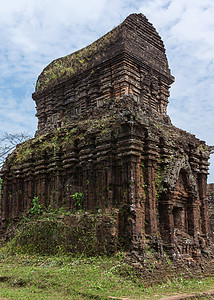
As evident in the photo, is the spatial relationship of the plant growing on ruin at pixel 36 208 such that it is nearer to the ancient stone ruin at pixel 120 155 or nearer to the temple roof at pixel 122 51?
the ancient stone ruin at pixel 120 155

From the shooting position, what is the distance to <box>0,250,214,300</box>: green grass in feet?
22.9

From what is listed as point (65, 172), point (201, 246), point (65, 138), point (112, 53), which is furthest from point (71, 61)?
point (201, 246)

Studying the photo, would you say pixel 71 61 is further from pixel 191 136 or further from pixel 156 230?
pixel 156 230

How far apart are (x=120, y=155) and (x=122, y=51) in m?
4.97

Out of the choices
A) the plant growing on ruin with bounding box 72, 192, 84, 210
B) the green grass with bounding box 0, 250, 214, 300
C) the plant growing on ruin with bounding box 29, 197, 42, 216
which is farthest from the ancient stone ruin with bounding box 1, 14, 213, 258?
the green grass with bounding box 0, 250, 214, 300

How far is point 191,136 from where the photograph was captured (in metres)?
13.0

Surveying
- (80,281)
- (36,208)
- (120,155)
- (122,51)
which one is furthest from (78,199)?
(122,51)

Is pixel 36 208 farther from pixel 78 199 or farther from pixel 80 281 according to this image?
pixel 80 281

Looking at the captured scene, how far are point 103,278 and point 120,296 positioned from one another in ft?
2.84

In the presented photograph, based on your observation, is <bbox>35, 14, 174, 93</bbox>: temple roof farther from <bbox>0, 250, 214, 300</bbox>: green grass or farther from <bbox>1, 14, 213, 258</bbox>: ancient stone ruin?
<bbox>0, 250, 214, 300</bbox>: green grass

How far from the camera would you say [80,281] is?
24.3ft

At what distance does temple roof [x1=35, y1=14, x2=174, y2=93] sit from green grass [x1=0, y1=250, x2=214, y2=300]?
8.04 m

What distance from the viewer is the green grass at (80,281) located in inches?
275

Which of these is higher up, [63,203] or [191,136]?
[191,136]
